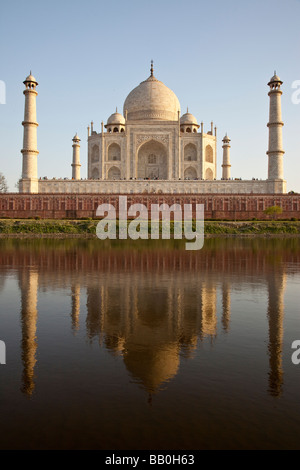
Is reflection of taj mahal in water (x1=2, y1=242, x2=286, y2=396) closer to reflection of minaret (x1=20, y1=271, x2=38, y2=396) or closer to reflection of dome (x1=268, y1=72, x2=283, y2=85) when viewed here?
reflection of minaret (x1=20, y1=271, x2=38, y2=396)

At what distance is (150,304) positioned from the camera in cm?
972

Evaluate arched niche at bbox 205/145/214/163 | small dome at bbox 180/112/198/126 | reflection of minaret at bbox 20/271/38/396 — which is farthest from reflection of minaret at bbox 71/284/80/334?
small dome at bbox 180/112/198/126

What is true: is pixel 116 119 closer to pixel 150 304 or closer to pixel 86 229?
pixel 86 229

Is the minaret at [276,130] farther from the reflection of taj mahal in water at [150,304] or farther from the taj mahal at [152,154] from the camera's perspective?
the reflection of taj mahal in water at [150,304]

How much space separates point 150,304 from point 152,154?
48.0m

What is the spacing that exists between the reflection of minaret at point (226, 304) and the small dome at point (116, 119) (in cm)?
4560

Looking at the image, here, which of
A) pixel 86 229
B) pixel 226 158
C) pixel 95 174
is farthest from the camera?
pixel 226 158

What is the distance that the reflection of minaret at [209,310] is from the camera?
766 centimetres

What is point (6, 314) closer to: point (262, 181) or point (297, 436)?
point (297, 436)

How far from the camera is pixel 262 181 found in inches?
1877

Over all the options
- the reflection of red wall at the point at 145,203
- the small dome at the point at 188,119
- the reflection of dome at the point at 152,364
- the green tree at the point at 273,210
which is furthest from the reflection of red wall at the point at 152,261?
the small dome at the point at 188,119

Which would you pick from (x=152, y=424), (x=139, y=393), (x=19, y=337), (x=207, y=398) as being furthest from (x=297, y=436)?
(x=19, y=337)

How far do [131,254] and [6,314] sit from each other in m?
11.7

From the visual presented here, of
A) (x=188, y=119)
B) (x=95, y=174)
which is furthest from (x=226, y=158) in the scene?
(x=95, y=174)
